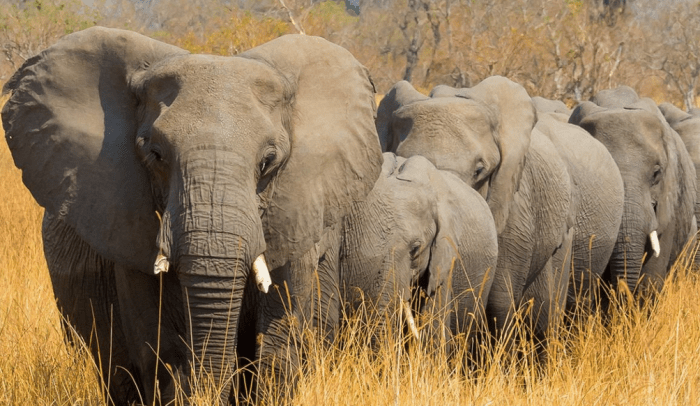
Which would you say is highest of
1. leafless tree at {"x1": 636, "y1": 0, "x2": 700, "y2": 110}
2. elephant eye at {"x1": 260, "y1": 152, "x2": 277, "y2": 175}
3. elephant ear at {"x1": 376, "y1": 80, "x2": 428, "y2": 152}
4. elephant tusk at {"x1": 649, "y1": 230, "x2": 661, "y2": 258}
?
elephant eye at {"x1": 260, "y1": 152, "x2": 277, "y2": 175}

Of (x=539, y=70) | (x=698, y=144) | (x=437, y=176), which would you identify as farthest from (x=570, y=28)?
(x=437, y=176)

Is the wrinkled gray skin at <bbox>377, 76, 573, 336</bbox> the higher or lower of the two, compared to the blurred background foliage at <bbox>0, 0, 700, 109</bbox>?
higher

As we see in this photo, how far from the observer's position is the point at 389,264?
4.74 meters

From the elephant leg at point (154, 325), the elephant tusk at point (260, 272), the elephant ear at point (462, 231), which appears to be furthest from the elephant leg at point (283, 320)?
the elephant ear at point (462, 231)

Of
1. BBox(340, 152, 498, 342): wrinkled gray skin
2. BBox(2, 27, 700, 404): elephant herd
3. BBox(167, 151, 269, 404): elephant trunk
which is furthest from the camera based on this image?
BBox(340, 152, 498, 342): wrinkled gray skin

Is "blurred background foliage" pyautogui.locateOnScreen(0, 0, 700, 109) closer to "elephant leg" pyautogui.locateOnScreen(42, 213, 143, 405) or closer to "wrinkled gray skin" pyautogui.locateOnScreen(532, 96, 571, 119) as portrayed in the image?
"wrinkled gray skin" pyautogui.locateOnScreen(532, 96, 571, 119)

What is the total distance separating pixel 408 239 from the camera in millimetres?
4805

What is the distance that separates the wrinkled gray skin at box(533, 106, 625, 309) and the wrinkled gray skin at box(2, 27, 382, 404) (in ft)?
11.9

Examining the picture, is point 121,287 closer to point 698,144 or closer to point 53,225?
point 53,225

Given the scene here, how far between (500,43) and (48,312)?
70.5ft

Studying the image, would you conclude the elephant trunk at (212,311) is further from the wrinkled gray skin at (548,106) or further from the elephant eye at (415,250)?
the wrinkled gray skin at (548,106)

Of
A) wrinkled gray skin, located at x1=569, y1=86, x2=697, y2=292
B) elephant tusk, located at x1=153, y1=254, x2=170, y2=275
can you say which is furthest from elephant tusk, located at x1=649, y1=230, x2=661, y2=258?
elephant tusk, located at x1=153, y1=254, x2=170, y2=275

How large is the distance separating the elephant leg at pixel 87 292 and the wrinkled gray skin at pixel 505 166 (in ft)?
7.64

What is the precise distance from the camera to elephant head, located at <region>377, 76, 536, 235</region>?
607 cm
